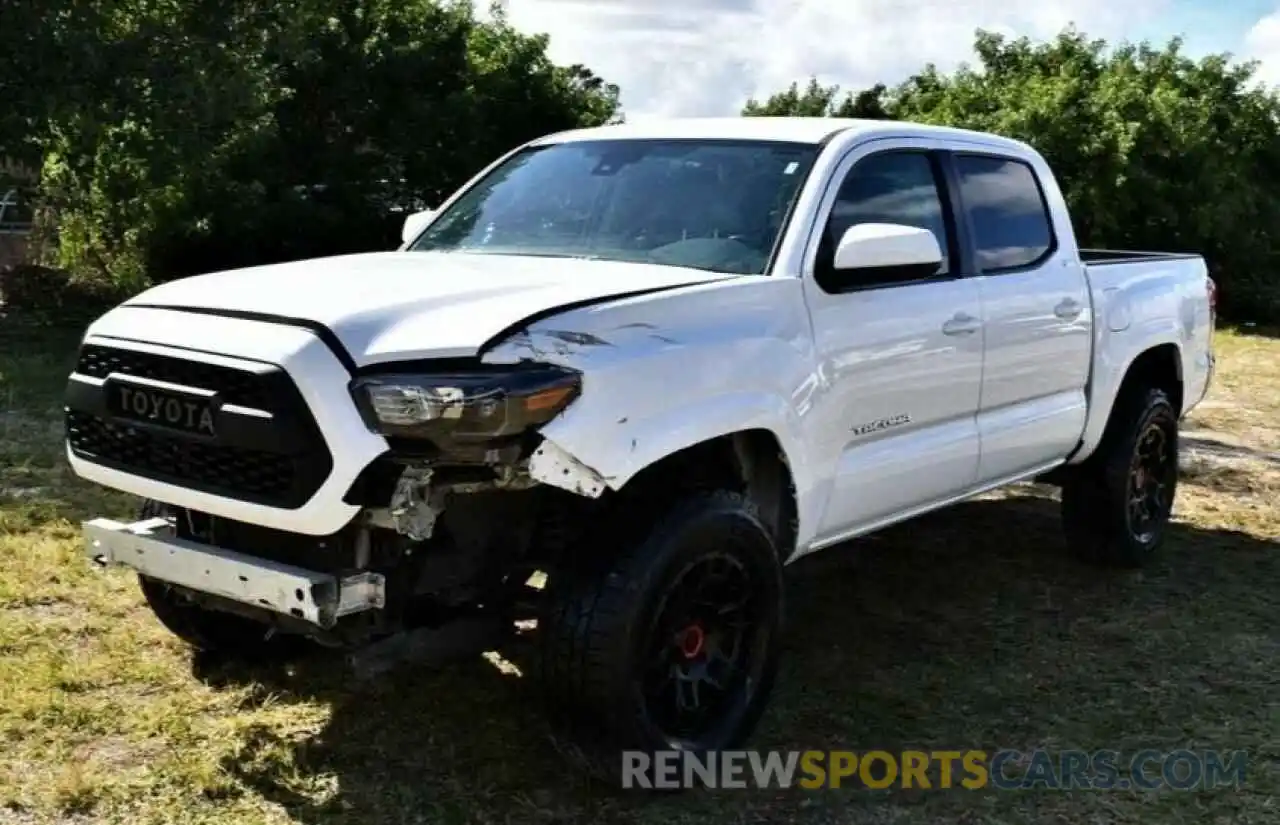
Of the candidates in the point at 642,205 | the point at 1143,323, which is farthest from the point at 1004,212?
the point at 642,205

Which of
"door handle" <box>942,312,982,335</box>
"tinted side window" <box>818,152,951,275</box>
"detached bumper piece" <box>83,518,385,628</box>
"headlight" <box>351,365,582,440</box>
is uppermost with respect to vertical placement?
"tinted side window" <box>818,152,951,275</box>

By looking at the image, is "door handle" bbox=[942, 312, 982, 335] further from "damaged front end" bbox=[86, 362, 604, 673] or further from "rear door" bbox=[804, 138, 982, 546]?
"damaged front end" bbox=[86, 362, 604, 673]

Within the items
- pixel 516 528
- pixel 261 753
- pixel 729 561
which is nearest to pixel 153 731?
pixel 261 753

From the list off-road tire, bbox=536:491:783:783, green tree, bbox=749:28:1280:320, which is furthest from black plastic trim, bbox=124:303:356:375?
green tree, bbox=749:28:1280:320

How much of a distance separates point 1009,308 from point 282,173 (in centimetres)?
964

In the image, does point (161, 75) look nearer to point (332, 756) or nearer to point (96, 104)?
point (96, 104)

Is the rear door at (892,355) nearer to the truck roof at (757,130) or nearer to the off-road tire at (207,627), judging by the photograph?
the truck roof at (757,130)

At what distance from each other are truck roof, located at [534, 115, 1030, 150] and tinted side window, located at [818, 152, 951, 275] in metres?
0.11

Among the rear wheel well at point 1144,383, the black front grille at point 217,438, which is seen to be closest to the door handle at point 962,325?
the rear wheel well at point 1144,383

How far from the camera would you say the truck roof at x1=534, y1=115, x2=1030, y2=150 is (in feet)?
15.6

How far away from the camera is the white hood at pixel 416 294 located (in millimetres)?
3367

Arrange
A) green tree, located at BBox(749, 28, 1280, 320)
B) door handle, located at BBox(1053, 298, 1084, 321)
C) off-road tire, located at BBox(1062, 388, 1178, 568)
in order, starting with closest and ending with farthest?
1. door handle, located at BBox(1053, 298, 1084, 321)
2. off-road tire, located at BBox(1062, 388, 1178, 568)
3. green tree, located at BBox(749, 28, 1280, 320)

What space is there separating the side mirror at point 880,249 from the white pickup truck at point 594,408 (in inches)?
0.6

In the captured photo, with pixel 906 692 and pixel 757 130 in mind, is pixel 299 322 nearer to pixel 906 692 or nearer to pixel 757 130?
pixel 757 130
